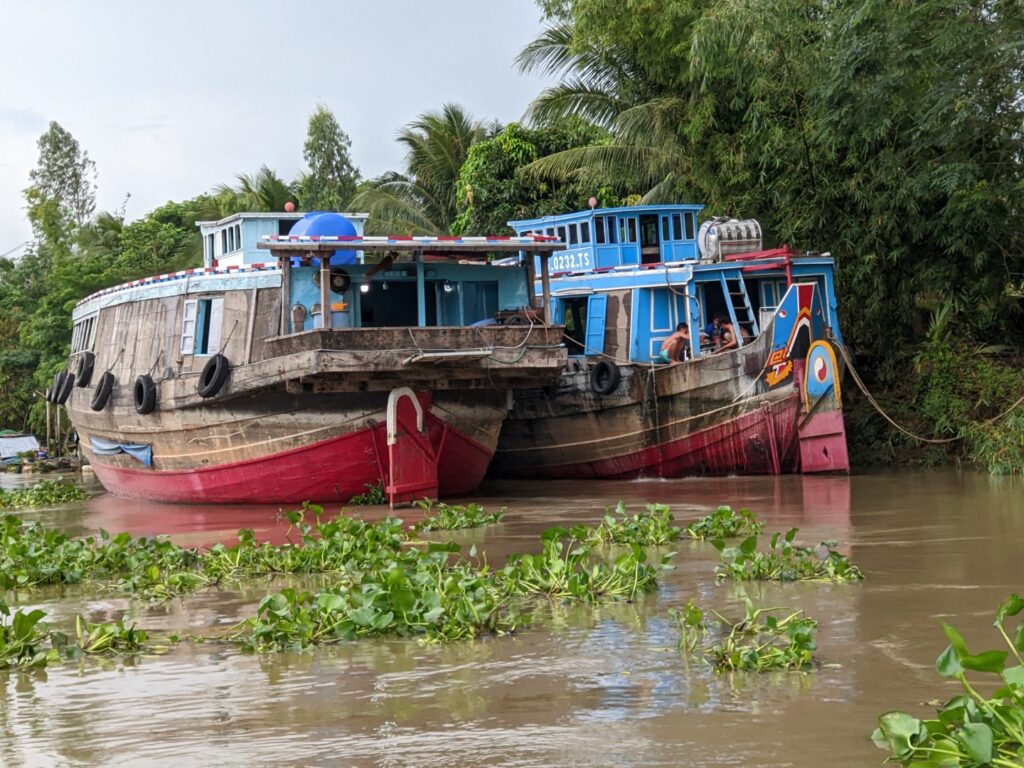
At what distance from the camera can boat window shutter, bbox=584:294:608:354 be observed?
18219 millimetres

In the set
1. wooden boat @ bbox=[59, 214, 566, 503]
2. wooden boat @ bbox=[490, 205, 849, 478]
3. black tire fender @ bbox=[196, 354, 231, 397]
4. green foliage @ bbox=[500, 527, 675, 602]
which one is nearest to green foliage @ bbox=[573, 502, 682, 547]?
green foliage @ bbox=[500, 527, 675, 602]

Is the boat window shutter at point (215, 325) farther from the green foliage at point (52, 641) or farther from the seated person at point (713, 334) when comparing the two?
the green foliage at point (52, 641)

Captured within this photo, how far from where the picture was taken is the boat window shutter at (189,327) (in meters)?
16.1

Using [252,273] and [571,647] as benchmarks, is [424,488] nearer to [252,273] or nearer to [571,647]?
[252,273]

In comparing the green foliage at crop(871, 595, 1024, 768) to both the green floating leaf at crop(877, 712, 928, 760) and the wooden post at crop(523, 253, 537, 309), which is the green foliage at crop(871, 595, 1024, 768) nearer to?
the green floating leaf at crop(877, 712, 928, 760)

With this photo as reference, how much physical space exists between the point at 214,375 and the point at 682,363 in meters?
5.99

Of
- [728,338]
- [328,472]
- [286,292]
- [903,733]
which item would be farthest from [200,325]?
[903,733]

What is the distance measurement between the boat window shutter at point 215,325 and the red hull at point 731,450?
18.7ft

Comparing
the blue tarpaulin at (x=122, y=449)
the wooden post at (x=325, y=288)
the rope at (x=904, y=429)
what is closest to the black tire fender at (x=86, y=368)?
the blue tarpaulin at (x=122, y=449)

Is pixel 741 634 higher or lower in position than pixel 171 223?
lower

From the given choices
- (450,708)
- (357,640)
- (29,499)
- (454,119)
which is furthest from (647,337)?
(454,119)

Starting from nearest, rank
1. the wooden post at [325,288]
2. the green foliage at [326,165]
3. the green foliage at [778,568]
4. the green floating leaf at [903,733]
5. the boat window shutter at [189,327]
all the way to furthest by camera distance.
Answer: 1. the green floating leaf at [903,733]
2. the green foliage at [778,568]
3. the wooden post at [325,288]
4. the boat window shutter at [189,327]
5. the green foliage at [326,165]

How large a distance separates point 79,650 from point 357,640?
1542 millimetres

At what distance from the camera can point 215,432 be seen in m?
15.8
